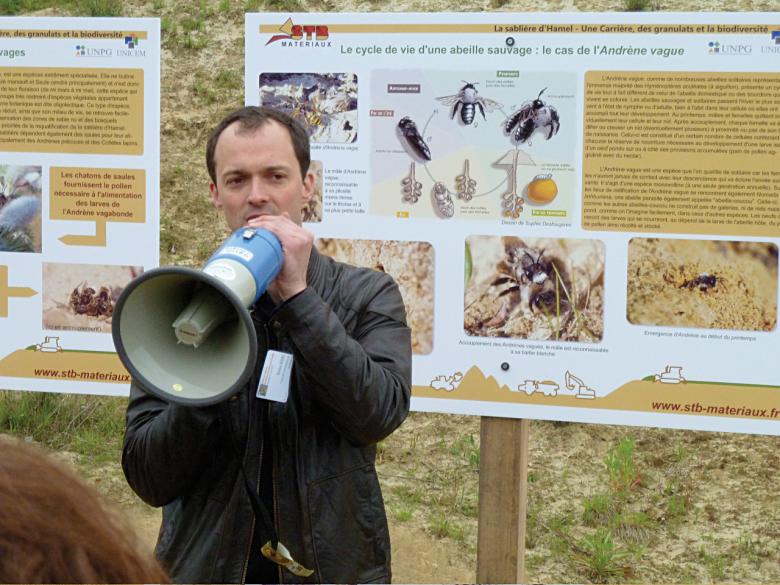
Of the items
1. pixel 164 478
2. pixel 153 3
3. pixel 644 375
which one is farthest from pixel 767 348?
pixel 153 3

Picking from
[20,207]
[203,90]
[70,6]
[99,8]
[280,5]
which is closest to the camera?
[20,207]

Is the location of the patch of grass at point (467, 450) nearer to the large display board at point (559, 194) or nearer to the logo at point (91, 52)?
the large display board at point (559, 194)

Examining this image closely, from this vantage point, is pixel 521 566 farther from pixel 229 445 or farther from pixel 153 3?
pixel 153 3

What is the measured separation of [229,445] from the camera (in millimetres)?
2322

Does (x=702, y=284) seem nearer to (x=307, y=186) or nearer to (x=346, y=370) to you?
(x=307, y=186)

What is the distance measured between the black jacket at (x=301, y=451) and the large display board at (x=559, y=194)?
3.21 feet

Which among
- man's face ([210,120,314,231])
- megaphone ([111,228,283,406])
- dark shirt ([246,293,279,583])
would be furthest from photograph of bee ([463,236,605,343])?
megaphone ([111,228,283,406])

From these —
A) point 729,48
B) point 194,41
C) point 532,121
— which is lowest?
point 532,121

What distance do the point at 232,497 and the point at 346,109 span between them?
5.32 feet

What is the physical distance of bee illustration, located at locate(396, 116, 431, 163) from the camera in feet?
11.1

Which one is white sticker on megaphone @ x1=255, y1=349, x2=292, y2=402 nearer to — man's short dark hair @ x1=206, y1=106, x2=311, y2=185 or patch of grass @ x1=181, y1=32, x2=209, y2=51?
man's short dark hair @ x1=206, y1=106, x2=311, y2=185

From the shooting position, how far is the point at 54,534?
88 centimetres

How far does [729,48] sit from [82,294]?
2518mm

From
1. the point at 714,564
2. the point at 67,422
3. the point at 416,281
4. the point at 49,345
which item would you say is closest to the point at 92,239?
the point at 49,345
